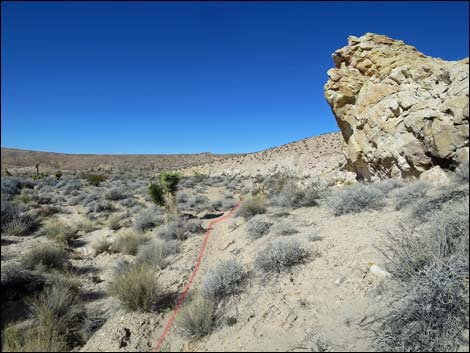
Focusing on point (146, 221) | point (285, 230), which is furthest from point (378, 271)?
point (146, 221)

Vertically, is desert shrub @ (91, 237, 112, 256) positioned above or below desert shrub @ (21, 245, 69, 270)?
below

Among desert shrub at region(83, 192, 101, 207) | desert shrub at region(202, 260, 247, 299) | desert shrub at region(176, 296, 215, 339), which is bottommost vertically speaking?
desert shrub at region(176, 296, 215, 339)

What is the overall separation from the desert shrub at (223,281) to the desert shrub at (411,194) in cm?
424

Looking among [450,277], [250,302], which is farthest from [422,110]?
[250,302]

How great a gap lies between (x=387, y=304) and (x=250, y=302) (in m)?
2.01

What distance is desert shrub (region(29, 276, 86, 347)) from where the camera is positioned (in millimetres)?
3900

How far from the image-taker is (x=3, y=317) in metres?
4.11

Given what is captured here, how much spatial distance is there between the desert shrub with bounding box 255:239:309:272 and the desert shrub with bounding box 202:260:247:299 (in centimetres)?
44

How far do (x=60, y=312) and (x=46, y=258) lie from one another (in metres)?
1.71

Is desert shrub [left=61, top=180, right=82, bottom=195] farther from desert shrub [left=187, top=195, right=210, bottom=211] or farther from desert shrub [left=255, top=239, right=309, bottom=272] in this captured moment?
desert shrub [left=255, top=239, right=309, bottom=272]

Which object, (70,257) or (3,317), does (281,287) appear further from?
(70,257)

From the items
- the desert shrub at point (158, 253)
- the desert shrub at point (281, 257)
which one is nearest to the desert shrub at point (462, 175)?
the desert shrub at point (281, 257)

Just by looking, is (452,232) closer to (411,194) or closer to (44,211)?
(411,194)

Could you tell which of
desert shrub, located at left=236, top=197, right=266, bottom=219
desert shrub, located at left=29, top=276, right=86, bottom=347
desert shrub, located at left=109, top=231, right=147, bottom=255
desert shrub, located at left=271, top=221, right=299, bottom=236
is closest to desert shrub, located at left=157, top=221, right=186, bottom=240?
desert shrub, located at left=109, top=231, right=147, bottom=255
